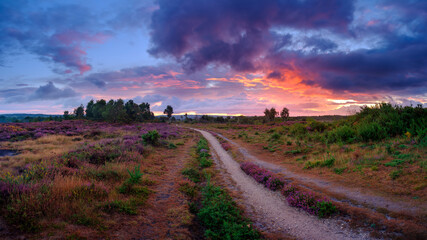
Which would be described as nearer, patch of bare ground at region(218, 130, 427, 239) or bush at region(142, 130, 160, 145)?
patch of bare ground at region(218, 130, 427, 239)

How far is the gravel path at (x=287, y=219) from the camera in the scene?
5793 millimetres

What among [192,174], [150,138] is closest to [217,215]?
[192,174]

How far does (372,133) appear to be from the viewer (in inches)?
609

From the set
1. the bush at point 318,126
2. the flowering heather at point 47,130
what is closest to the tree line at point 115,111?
the flowering heather at point 47,130

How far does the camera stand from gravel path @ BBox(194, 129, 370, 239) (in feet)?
19.0

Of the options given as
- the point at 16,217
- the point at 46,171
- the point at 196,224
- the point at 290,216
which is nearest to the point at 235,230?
the point at 196,224

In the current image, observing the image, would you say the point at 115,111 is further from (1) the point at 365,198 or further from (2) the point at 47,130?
(1) the point at 365,198

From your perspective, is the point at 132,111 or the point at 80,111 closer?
the point at 132,111

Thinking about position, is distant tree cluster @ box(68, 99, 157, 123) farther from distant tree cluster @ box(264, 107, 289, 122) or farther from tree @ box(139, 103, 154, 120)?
distant tree cluster @ box(264, 107, 289, 122)

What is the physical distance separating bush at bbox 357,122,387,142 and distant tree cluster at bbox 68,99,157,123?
69.7 m

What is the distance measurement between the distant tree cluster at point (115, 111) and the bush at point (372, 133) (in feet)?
229

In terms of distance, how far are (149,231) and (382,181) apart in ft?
34.6

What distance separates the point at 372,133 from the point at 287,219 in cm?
1405

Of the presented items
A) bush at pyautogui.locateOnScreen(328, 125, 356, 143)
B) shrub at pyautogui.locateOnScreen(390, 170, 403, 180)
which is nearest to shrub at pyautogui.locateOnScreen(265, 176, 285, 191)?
shrub at pyautogui.locateOnScreen(390, 170, 403, 180)
